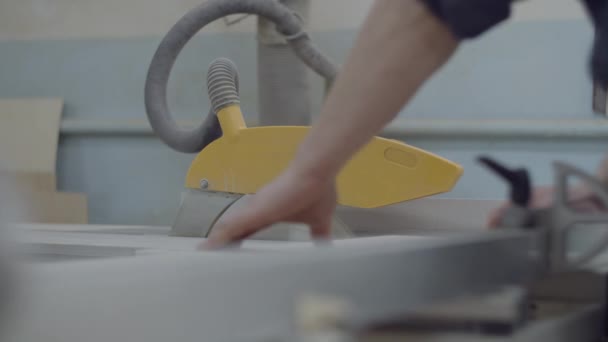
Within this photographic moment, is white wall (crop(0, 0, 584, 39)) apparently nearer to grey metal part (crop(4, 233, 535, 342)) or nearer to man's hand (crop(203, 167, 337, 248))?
man's hand (crop(203, 167, 337, 248))

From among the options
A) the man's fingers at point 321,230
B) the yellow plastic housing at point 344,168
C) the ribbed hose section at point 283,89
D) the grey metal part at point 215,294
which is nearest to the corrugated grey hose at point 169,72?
the yellow plastic housing at point 344,168

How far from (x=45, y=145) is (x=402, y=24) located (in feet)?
7.16

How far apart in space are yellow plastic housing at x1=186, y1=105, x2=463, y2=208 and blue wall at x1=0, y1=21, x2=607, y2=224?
795 mm

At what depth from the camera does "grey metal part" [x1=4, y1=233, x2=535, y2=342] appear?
0.43 metres

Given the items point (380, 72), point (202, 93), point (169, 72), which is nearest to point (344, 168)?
point (169, 72)

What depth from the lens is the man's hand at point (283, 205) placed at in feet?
2.99

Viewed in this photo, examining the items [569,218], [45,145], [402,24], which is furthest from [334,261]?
[45,145]

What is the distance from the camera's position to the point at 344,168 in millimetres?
1558

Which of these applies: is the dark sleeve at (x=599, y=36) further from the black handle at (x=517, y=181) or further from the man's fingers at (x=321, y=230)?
the man's fingers at (x=321, y=230)

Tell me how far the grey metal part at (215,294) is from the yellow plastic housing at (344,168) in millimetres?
1009

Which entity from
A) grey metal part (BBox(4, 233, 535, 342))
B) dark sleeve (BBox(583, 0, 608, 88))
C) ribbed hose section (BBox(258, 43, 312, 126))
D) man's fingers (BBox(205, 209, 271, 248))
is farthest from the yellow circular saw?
grey metal part (BBox(4, 233, 535, 342))

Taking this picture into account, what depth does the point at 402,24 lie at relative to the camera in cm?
85

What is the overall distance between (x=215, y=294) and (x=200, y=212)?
3.99 feet

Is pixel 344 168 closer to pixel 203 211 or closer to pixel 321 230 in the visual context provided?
pixel 203 211
